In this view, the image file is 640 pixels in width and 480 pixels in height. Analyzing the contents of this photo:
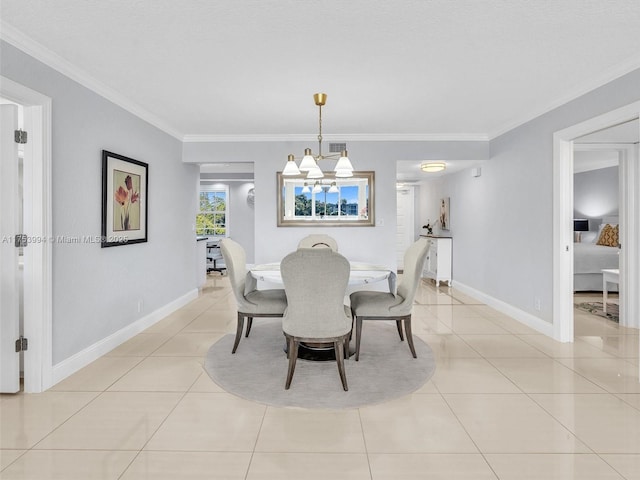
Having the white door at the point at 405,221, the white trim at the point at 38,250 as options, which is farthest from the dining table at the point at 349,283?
the white door at the point at 405,221

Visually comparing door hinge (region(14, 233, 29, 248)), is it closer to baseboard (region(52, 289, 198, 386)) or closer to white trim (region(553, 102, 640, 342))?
baseboard (region(52, 289, 198, 386))

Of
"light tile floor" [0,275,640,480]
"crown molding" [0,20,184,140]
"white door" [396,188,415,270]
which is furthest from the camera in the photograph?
"white door" [396,188,415,270]

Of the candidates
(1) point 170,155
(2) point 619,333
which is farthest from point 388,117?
(2) point 619,333

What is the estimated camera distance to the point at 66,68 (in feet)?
9.09

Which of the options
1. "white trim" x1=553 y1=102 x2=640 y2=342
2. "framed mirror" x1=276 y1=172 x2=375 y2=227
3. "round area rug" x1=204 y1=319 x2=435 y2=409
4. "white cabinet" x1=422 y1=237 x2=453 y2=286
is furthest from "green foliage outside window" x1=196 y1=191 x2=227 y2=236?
"white trim" x1=553 y1=102 x2=640 y2=342

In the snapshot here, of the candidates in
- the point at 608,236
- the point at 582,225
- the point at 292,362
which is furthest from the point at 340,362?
the point at 582,225

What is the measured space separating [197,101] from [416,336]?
10.5ft

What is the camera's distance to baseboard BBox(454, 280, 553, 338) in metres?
3.86

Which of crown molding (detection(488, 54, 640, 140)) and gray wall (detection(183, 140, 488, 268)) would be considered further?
gray wall (detection(183, 140, 488, 268))

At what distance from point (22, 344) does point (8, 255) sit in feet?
2.03

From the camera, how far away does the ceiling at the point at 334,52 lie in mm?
2096

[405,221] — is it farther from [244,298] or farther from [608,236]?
[244,298]

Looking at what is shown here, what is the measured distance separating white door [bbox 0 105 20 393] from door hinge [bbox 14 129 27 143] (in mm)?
23

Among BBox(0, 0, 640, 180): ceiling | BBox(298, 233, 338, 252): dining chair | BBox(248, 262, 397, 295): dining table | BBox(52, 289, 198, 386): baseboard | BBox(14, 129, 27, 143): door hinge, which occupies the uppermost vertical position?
BBox(0, 0, 640, 180): ceiling
